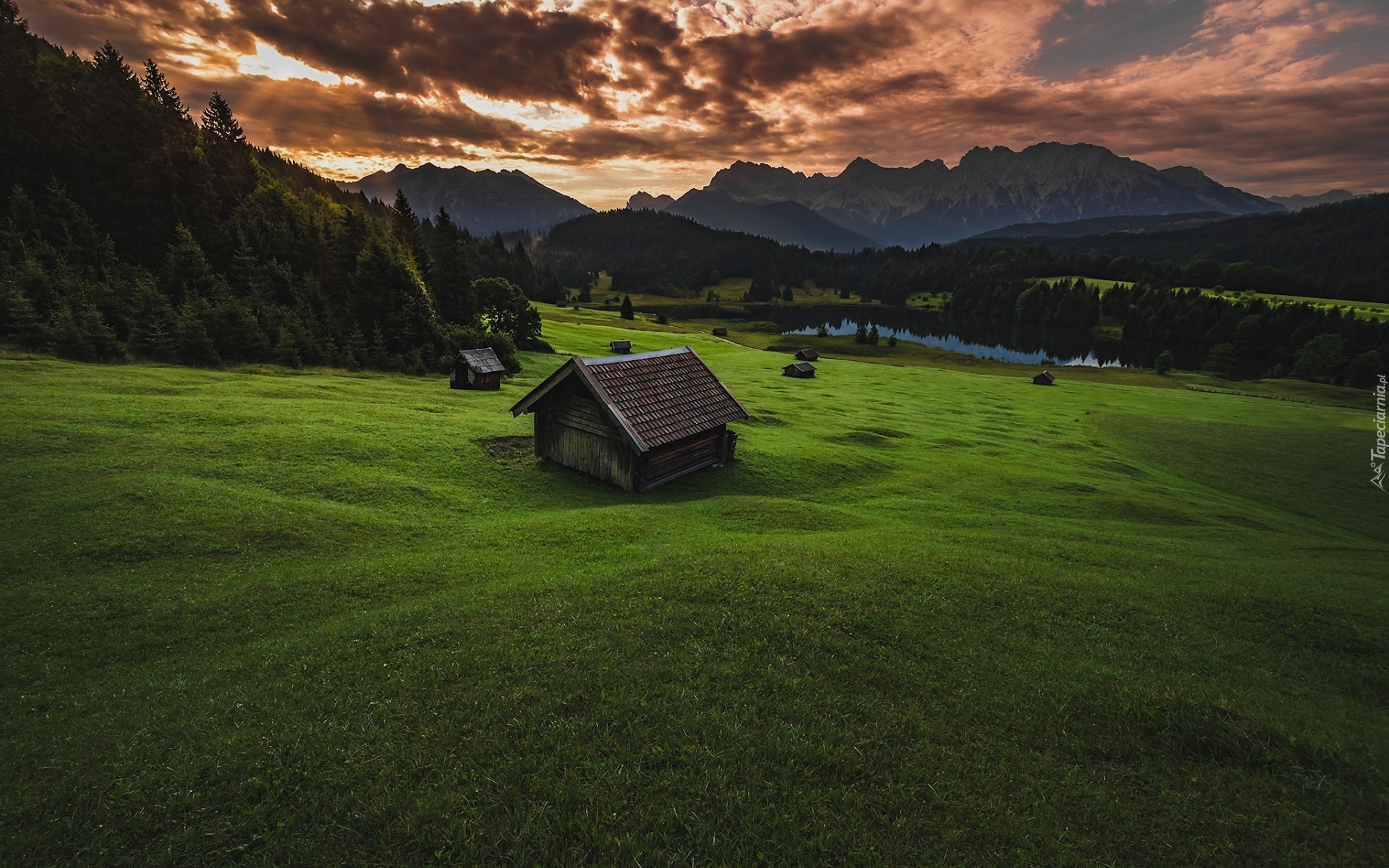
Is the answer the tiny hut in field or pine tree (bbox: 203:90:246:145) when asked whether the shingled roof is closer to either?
the tiny hut in field

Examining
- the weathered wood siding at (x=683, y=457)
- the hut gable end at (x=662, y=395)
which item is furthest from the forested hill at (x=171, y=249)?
the weathered wood siding at (x=683, y=457)

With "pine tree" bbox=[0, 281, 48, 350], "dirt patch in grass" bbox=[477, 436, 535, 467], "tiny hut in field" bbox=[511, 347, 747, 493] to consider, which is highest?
"pine tree" bbox=[0, 281, 48, 350]

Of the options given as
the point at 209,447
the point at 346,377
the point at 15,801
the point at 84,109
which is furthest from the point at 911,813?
the point at 84,109

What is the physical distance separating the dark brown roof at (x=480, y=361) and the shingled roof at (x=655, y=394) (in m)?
22.5

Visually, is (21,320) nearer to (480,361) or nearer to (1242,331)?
(480,361)

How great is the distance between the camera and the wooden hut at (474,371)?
4797cm

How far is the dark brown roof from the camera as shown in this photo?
47.8 m

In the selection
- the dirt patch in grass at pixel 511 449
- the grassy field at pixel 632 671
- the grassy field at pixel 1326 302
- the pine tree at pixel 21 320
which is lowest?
the grassy field at pixel 632 671

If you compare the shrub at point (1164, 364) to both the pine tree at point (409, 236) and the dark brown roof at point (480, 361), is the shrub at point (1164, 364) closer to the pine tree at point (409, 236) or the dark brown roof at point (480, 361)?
the dark brown roof at point (480, 361)

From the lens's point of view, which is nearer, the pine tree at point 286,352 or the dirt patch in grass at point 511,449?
the dirt patch in grass at point 511,449

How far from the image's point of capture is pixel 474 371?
47.9 metres

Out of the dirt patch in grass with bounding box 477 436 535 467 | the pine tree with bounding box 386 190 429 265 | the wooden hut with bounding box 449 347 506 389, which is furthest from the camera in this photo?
the pine tree with bounding box 386 190 429 265

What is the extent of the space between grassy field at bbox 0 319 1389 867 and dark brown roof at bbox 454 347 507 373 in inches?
917

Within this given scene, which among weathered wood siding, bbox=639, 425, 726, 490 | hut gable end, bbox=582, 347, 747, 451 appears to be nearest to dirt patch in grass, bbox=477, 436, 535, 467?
hut gable end, bbox=582, 347, 747, 451
